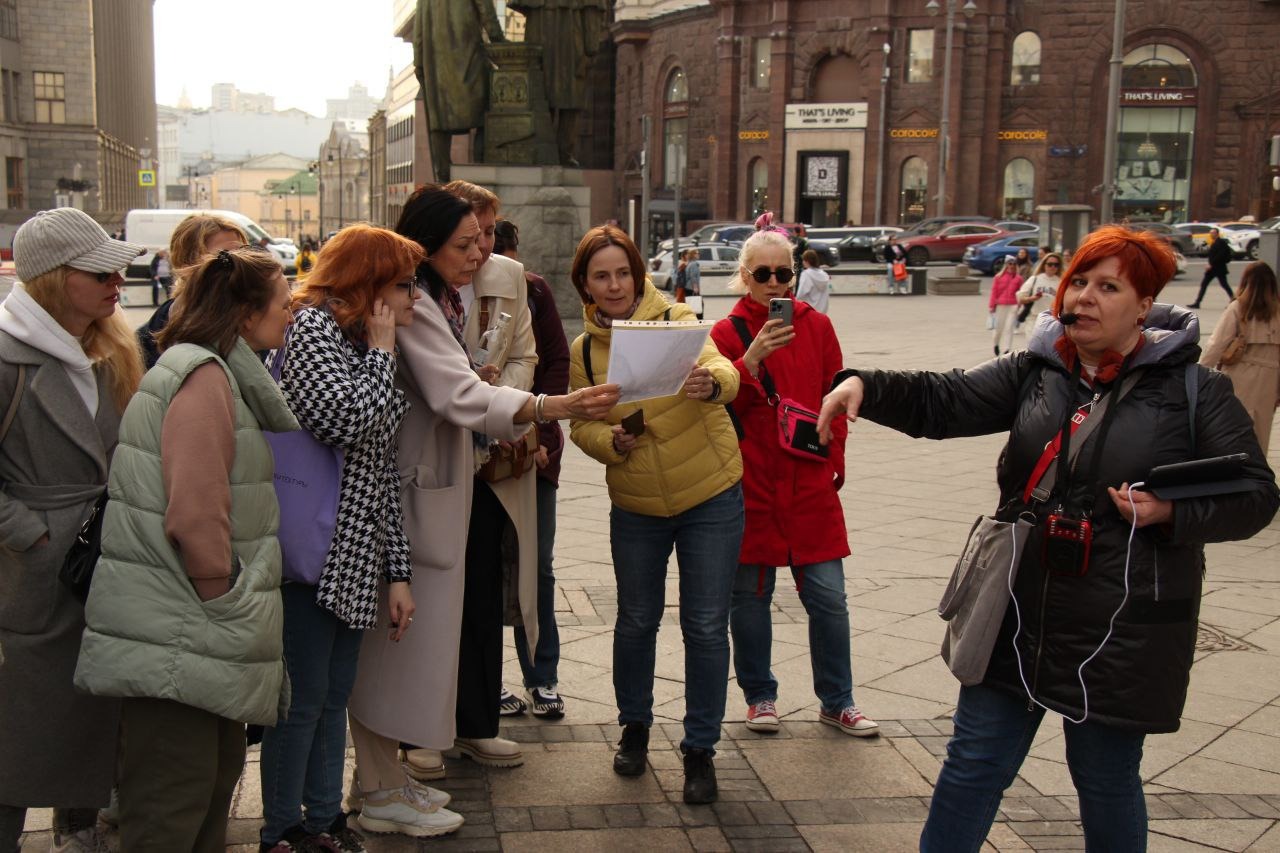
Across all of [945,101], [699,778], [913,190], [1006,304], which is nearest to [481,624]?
[699,778]

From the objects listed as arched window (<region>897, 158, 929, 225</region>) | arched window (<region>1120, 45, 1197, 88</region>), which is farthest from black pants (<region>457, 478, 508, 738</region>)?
arched window (<region>1120, 45, 1197, 88</region>)

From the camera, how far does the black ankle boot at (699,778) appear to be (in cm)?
481

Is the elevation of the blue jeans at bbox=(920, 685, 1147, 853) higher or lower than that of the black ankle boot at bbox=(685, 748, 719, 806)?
higher

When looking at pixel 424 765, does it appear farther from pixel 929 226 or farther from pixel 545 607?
pixel 929 226

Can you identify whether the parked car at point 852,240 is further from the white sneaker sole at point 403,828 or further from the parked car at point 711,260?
the white sneaker sole at point 403,828

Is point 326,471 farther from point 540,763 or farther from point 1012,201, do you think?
point 1012,201

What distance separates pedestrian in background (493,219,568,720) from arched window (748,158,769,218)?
55.0 metres

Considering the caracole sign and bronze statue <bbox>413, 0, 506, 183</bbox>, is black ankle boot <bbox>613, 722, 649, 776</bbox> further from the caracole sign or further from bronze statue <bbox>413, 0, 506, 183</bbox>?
the caracole sign

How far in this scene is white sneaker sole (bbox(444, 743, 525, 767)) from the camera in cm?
511

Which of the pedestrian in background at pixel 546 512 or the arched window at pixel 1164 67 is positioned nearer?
the pedestrian in background at pixel 546 512

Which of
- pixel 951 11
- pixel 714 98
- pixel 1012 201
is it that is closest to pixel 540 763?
pixel 951 11

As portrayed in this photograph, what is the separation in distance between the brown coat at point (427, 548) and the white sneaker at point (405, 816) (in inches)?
7.7

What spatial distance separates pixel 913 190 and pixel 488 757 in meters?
54.2

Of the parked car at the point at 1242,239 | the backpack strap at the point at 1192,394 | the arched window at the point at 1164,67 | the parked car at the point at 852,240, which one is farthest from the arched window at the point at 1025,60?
the backpack strap at the point at 1192,394
